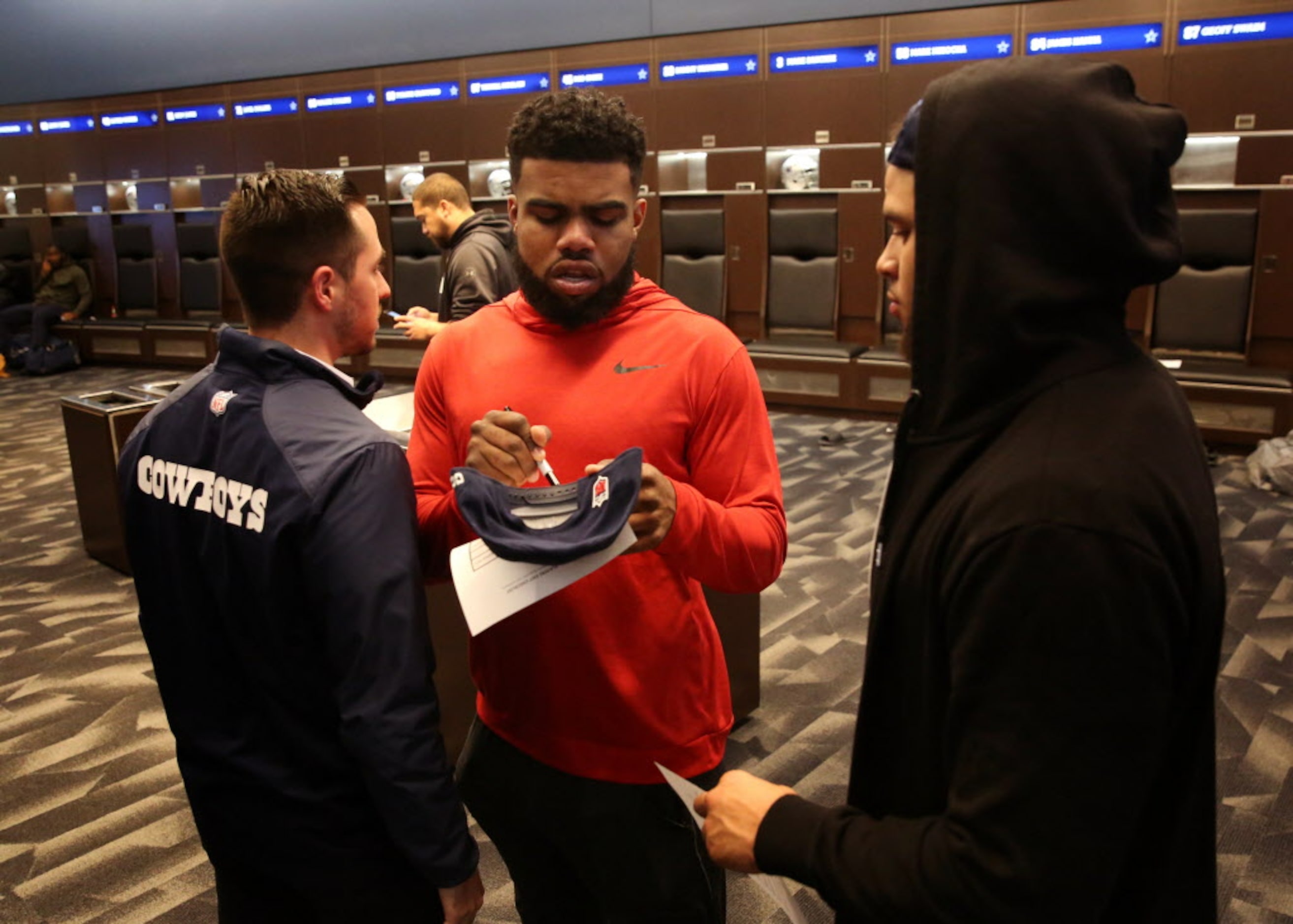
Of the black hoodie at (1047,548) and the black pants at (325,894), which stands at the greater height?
the black hoodie at (1047,548)

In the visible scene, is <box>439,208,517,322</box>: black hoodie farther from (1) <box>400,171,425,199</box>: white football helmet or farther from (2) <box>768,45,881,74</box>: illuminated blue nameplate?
(1) <box>400,171,425,199</box>: white football helmet

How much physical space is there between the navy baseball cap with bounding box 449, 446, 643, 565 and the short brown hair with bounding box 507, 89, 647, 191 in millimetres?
492

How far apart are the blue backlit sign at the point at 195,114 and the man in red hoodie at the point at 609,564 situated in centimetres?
909

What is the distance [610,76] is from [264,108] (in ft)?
11.5

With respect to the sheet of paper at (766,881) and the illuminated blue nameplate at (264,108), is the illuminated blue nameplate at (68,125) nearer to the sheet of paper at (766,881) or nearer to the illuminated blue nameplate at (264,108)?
the illuminated blue nameplate at (264,108)

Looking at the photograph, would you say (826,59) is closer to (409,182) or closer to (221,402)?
(409,182)

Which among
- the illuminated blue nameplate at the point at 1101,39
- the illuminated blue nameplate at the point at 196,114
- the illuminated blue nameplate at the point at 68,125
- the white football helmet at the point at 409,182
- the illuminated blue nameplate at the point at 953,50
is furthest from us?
the illuminated blue nameplate at the point at 68,125

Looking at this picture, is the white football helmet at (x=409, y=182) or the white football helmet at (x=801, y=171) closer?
the white football helmet at (x=801, y=171)

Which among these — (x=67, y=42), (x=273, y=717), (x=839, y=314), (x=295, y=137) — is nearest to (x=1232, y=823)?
(x=273, y=717)

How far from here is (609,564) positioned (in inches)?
51.8

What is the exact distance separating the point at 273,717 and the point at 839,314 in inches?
254

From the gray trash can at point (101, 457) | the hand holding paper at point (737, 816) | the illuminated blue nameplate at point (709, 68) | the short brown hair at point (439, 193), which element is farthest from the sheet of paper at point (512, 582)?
the illuminated blue nameplate at point (709, 68)

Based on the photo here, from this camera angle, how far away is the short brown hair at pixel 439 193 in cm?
388

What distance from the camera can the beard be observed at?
4.52 feet
